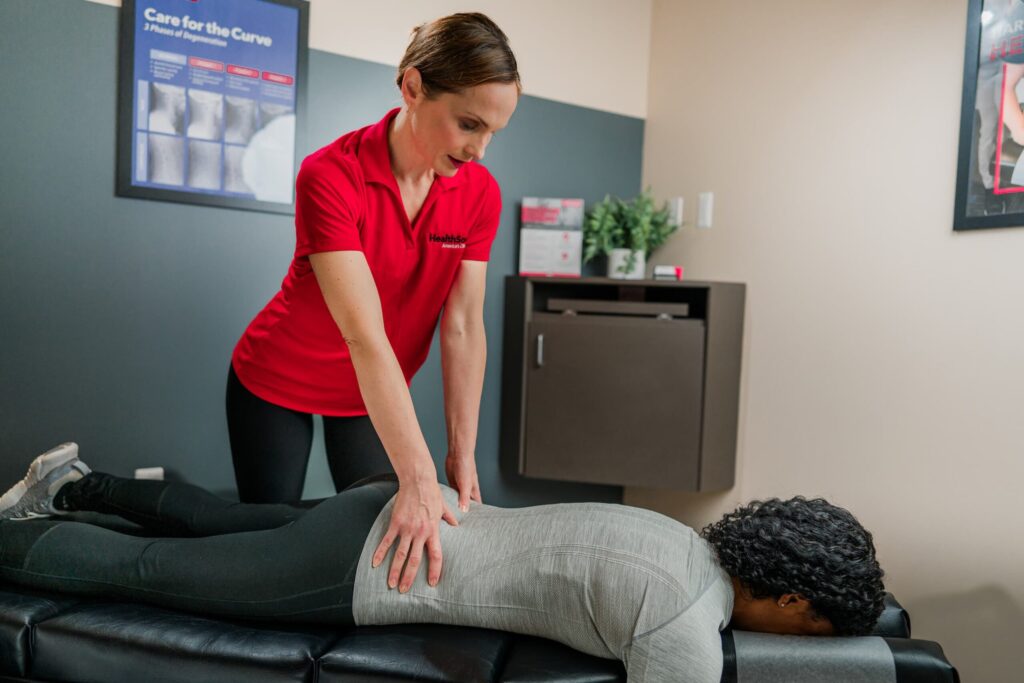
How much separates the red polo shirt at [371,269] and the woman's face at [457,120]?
0.45ft

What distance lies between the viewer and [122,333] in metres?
2.39

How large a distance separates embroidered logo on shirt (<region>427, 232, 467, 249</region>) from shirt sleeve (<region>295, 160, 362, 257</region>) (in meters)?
0.18

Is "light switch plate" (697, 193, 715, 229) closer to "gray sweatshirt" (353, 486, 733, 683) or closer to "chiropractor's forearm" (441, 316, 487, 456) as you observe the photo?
"chiropractor's forearm" (441, 316, 487, 456)

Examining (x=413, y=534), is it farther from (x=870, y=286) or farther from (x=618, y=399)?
(x=870, y=286)

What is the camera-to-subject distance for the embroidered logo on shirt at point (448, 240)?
165 cm

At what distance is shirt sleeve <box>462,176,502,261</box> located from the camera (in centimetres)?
173

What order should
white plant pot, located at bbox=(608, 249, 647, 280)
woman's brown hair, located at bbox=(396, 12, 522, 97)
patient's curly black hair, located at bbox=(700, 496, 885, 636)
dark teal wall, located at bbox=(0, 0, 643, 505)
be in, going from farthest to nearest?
white plant pot, located at bbox=(608, 249, 647, 280) → dark teal wall, located at bbox=(0, 0, 643, 505) → woman's brown hair, located at bbox=(396, 12, 522, 97) → patient's curly black hair, located at bbox=(700, 496, 885, 636)

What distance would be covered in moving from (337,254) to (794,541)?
2.84 feet

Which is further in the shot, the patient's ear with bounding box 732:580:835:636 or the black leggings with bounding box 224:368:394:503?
the black leggings with bounding box 224:368:394:503

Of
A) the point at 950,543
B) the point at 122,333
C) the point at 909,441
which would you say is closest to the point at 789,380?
the point at 909,441

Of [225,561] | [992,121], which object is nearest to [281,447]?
[225,561]

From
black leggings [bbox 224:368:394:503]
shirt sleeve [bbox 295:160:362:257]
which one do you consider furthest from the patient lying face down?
shirt sleeve [bbox 295:160:362:257]

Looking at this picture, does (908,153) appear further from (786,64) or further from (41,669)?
(41,669)

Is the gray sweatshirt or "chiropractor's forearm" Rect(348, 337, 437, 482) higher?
"chiropractor's forearm" Rect(348, 337, 437, 482)
